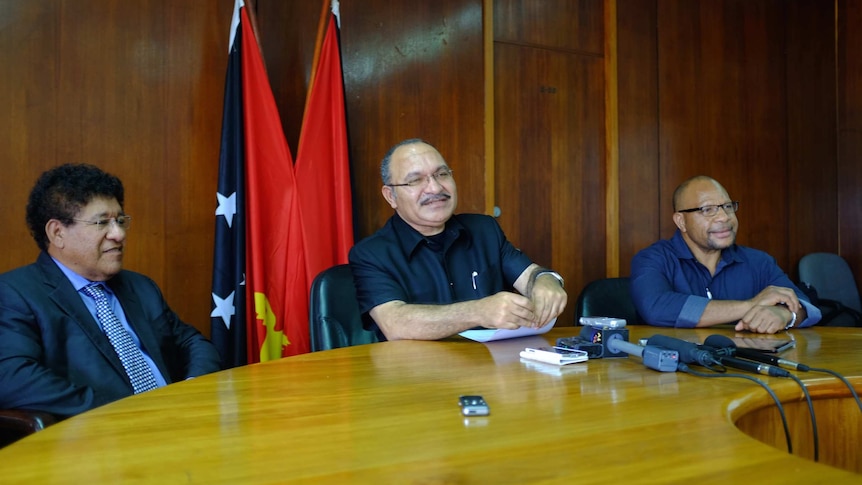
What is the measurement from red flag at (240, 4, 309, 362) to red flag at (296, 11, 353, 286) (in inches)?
2.8

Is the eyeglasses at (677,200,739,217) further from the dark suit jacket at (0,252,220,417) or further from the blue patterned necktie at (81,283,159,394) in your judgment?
the blue patterned necktie at (81,283,159,394)

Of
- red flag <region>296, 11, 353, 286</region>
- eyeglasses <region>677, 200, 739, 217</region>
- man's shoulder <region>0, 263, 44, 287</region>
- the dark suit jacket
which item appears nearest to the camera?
the dark suit jacket

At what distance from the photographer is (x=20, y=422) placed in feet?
5.40

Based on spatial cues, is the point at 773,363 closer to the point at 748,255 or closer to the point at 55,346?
the point at 748,255

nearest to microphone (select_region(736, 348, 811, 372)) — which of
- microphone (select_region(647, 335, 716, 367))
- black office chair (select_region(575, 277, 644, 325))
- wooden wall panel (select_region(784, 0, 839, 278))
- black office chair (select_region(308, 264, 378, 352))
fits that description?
microphone (select_region(647, 335, 716, 367))

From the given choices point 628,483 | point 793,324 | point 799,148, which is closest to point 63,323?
point 628,483

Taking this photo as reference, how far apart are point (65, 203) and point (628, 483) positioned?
202 cm

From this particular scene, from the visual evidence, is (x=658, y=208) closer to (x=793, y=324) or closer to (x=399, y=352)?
(x=793, y=324)

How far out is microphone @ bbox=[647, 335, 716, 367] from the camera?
1485mm

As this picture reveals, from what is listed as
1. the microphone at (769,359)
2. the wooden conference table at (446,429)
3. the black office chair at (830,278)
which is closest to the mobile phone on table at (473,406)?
the wooden conference table at (446,429)


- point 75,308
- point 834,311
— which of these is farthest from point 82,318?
point 834,311

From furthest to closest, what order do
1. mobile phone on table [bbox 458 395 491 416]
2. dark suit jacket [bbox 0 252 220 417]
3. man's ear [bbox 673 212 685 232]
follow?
man's ear [bbox 673 212 685 232]
dark suit jacket [bbox 0 252 220 417]
mobile phone on table [bbox 458 395 491 416]

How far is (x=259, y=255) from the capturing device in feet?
10.0

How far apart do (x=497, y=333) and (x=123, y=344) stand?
1192mm
